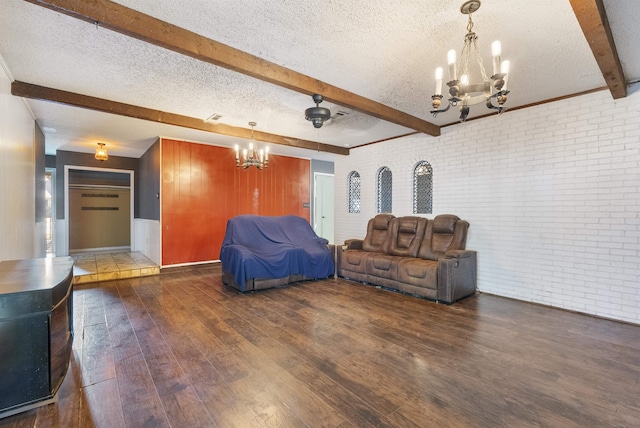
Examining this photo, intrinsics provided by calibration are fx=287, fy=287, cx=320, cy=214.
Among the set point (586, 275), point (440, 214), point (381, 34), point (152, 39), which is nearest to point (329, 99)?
point (381, 34)

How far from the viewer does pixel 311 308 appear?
355cm

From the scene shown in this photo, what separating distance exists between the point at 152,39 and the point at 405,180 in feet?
14.8

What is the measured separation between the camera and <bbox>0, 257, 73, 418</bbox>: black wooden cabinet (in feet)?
5.23

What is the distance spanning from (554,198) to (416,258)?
6.31 ft

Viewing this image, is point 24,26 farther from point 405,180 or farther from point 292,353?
point 405,180

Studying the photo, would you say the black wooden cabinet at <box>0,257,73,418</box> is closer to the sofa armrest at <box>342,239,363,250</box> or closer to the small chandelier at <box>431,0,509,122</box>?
the small chandelier at <box>431,0,509,122</box>

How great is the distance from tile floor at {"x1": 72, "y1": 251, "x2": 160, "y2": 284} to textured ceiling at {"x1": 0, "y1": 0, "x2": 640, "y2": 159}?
257cm

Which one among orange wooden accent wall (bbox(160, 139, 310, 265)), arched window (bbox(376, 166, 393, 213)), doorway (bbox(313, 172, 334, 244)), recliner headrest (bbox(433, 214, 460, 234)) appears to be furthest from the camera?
doorway (bbox(313, 172, 334, 244))

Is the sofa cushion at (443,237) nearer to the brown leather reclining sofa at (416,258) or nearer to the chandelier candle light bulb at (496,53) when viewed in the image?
the brown leather reclining sofa at (416,258)

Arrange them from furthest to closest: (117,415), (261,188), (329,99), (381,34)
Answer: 1. (261,188)
2. (329,99)
3. (381,34)
4. (117,415)

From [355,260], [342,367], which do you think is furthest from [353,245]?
[342,367]

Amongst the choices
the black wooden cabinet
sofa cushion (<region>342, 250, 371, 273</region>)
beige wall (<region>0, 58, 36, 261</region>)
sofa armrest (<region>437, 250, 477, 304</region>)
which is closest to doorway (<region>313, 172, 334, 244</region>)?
sofa cushion (<region>342, 250, 371, 273</region>)

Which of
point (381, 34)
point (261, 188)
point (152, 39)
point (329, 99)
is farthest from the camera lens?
point (261, 188)

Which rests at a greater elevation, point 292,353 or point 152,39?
point 152,39
